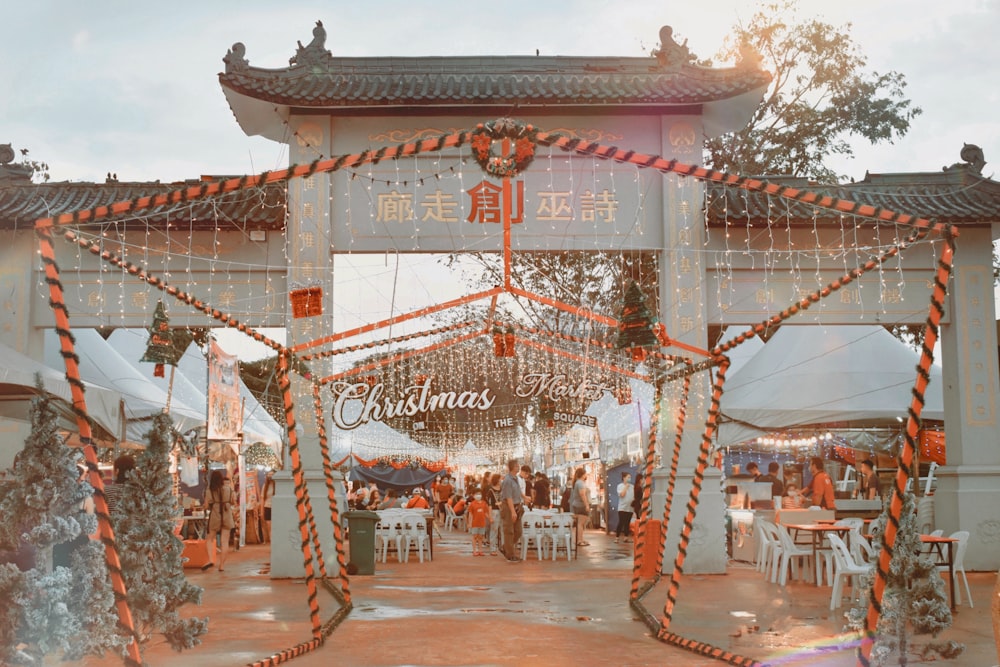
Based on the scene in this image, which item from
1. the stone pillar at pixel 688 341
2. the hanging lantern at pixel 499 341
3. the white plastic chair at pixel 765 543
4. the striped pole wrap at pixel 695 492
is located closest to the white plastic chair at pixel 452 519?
the hanging lantern at pixel 499 341

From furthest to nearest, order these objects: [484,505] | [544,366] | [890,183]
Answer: [544,366]
[484,505]
[890,183]

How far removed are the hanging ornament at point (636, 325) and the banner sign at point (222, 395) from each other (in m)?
6.95

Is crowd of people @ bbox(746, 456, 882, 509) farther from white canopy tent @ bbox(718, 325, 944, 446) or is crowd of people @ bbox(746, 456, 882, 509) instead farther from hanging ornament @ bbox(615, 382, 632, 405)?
hanging ornament @ bbox(615, 382, 632, 405)

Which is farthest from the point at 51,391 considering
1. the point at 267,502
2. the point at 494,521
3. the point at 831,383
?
the point at 831,383

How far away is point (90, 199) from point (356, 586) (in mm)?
6894

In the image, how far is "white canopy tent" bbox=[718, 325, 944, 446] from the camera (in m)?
17.8

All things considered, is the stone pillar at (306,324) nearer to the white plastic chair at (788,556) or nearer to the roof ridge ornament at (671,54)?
the roof ridge ornament at (671,54)

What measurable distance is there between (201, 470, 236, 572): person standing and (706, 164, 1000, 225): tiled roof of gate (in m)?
8.53

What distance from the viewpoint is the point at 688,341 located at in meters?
14.3

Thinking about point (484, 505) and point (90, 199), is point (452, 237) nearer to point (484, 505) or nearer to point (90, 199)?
point (90, 199)

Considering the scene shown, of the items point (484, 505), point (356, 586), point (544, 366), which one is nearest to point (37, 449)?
point (356, 586)

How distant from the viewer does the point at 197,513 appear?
1783 centimetres

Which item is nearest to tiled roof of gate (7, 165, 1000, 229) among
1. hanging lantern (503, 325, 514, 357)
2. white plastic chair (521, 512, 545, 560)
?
hanging lantern (503, 325, 514, 357)

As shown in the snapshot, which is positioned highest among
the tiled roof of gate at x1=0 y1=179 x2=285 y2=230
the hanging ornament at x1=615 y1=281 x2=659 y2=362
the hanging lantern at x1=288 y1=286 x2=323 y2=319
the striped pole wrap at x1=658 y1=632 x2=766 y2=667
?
the tiled roof of gate at x1=0 y1=179 x2=285 y2=230
